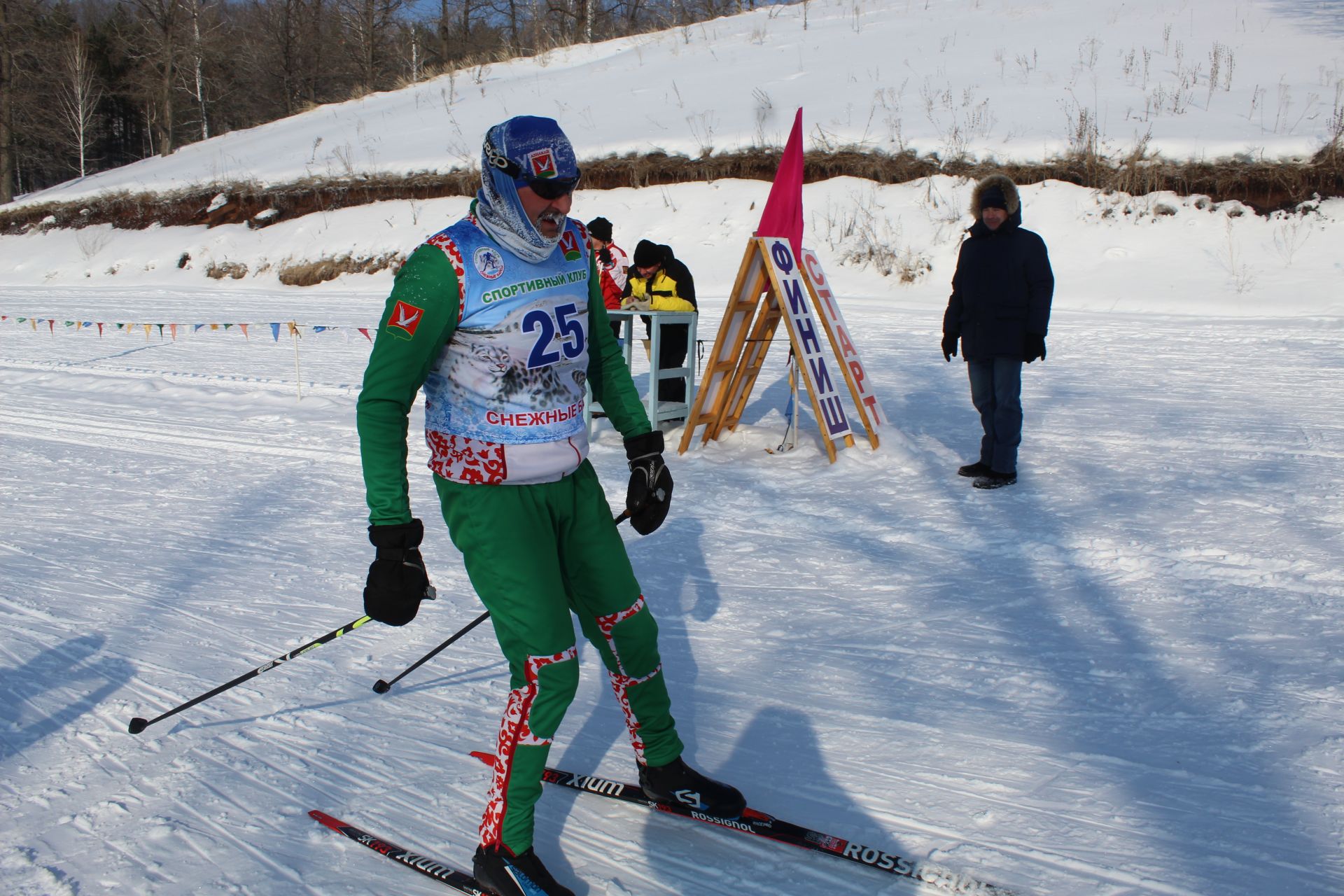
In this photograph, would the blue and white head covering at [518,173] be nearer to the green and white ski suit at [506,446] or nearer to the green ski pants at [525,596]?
the green and white ski suit at [506,446]

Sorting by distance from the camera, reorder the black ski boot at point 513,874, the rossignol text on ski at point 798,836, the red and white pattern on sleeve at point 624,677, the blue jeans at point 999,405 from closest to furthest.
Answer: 1. the black ski boot at point 513,874
2. the rossignol text on ski at point 798,836
3. the red and white pattern on sleeve at point 624,677
4. the blue jeans at point 999,405

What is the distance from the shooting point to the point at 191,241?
24672mm

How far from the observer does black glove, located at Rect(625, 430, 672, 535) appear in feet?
9.36

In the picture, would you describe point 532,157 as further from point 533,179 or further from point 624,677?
point 624,677

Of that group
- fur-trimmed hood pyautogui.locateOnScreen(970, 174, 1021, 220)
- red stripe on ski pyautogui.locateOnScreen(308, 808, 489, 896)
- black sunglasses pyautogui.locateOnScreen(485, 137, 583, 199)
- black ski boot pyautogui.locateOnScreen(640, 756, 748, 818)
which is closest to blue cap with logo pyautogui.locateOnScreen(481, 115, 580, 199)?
black sunglasses pyautogui.locateOnScreen(485, 137, 583, 199)

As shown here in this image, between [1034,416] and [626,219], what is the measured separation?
11.7 metres

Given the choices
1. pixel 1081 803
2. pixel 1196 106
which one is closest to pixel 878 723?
pixel 1081 803

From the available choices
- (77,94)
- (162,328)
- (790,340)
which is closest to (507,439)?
(790,340)

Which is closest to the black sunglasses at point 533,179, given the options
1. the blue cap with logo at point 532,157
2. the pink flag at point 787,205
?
the blue cap with logo at point 532,157

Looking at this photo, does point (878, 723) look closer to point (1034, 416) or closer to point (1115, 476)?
point (1115, 476)

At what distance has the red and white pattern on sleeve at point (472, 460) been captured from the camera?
2488mm

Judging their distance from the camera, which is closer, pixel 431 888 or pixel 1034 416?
pixel 431 888

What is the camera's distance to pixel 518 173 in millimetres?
2422

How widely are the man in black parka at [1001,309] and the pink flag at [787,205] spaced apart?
1.32 meters
